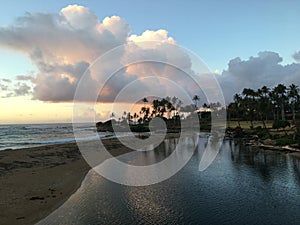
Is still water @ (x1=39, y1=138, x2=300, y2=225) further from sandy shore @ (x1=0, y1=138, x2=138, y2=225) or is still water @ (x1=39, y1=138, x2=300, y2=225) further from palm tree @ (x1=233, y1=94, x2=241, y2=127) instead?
palm tree @ (x1=233, y1=94, x2=241, y2=127)

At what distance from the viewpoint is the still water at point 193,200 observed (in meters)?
20.0

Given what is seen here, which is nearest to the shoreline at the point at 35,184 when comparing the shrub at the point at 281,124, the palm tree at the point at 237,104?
the shrub at the point at 281,124

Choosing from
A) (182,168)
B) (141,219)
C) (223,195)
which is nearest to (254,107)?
(182,168)

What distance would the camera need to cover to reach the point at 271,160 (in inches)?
1845

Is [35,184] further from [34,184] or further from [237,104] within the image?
[237,104]

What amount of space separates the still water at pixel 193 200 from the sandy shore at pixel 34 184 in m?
1.18

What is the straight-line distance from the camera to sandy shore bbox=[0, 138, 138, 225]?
19.8 meters

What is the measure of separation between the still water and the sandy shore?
3.87 ft

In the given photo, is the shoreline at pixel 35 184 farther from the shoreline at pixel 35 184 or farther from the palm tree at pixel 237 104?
the palm tree at pixel 237 104

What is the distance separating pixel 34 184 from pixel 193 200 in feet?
57.4

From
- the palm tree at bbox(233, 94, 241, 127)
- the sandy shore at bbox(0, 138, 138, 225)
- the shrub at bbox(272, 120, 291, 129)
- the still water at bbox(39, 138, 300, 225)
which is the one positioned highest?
the palm tree at bbox(233, 94, 241, 127)

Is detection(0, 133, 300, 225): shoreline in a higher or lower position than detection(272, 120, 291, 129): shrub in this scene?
lower

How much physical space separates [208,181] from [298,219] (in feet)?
41.3

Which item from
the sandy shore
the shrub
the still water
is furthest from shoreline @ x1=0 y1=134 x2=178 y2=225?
the shrub
